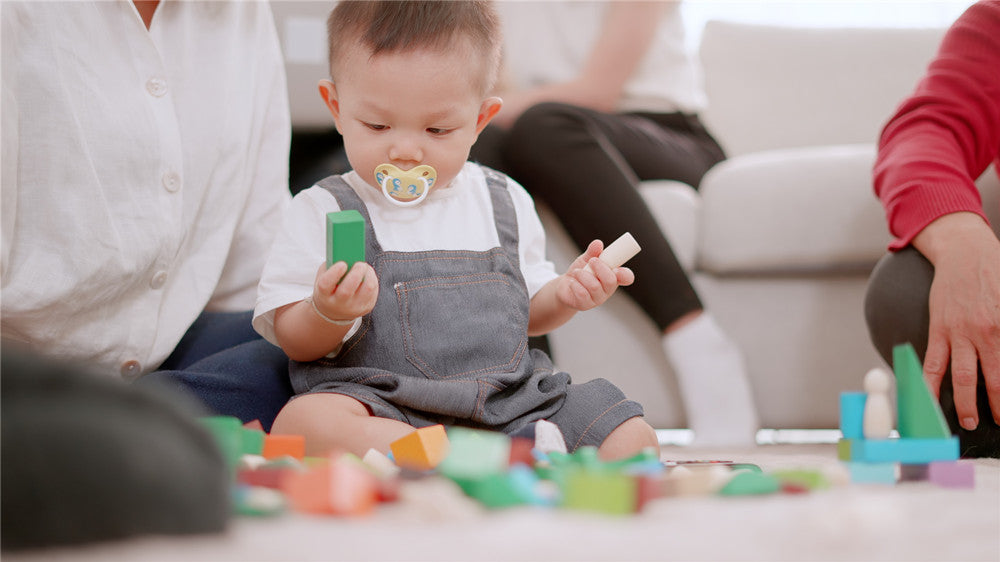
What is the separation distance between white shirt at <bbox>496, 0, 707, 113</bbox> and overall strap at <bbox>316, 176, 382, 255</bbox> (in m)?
0.93

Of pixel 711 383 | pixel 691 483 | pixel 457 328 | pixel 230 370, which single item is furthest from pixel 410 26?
pixel 711 383

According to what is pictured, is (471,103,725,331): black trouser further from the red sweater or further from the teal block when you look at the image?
the teal block

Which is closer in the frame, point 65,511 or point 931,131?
point 65,511

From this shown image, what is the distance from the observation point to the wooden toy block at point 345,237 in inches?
29.3

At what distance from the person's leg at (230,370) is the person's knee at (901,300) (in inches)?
27.1

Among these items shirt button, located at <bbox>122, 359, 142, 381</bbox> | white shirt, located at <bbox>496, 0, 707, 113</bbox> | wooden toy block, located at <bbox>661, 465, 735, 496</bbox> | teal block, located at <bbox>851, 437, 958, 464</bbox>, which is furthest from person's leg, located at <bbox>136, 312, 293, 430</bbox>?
white shirt, located at <bbox>496, 0, 707, 113</bbox>

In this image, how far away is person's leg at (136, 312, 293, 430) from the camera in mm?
933

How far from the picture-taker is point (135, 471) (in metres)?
0.41

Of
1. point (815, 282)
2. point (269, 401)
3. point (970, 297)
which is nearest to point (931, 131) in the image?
point (970, 297)

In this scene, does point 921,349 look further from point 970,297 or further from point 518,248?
point 518,248

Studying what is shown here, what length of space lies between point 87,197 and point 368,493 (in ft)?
1.84

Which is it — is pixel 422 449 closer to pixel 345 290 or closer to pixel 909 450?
pixel 345 290

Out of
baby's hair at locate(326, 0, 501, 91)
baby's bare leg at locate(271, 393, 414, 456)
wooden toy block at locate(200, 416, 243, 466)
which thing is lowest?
baby's bare leg at locate(271, 393, 414, 456)

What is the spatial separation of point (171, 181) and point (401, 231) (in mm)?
259
